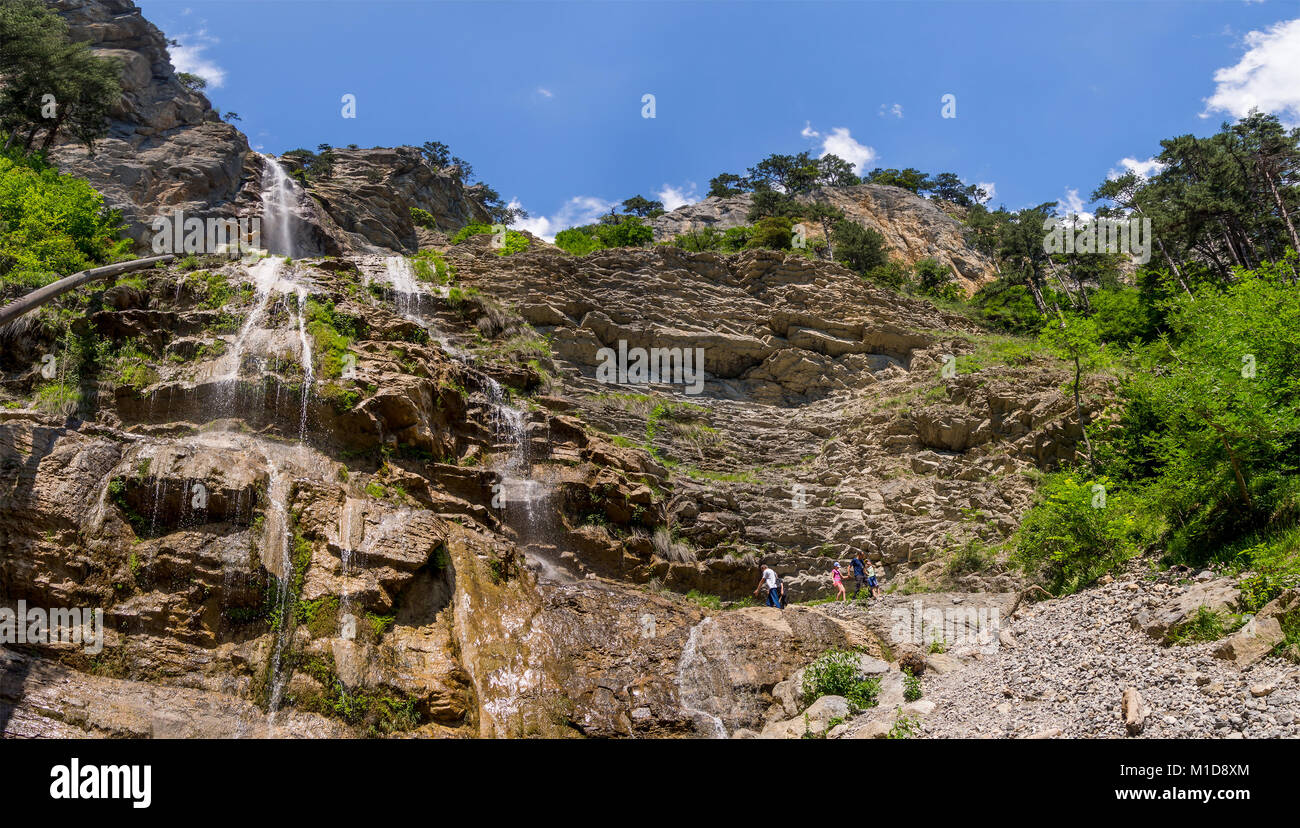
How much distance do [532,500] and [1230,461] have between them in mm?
15136

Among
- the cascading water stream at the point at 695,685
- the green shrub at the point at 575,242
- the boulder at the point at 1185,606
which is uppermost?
the green shrub at the point at 575,242

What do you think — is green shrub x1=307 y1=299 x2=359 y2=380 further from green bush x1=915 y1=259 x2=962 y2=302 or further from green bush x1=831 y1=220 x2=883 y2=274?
green bush x1=915 y1=259 x2=962 y2=302

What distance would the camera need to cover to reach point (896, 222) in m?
69.4

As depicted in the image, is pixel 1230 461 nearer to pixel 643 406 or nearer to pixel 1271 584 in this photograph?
pixel 1271 584

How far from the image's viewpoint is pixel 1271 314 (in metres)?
15.2

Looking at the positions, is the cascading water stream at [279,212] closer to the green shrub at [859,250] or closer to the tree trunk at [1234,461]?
the green shrub at [859,250]

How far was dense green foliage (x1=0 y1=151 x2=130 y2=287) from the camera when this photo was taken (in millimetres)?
21766

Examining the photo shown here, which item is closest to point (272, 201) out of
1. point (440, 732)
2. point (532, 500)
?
point (532, 500)

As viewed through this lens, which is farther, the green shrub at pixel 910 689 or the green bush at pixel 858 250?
the green bush at pixel 858 250

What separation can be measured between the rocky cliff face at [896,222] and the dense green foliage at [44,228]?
43.7 metres

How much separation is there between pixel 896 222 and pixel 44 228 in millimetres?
62829

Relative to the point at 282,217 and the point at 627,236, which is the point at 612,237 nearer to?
the point at 627,236

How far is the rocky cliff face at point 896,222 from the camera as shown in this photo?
66.5 meters

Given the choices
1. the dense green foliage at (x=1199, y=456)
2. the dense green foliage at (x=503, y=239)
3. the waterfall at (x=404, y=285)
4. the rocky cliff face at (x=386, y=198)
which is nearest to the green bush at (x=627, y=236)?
the dense green foliage at (x=503, y=239)
